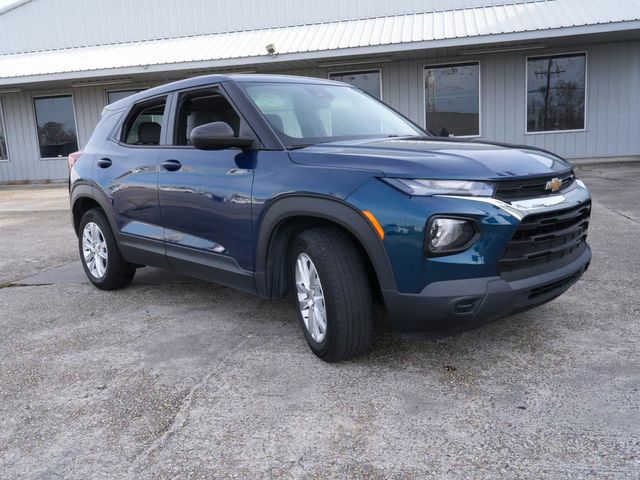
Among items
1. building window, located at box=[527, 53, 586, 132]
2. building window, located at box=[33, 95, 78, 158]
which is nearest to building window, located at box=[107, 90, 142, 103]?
building window, located at box=[33, 95, 78, 158]

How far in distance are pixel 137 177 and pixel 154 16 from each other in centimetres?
1417

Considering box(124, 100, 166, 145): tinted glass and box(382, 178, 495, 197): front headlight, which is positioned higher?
box(124, 100, 166, 145): tinted glass

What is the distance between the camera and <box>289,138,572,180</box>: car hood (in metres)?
2.71

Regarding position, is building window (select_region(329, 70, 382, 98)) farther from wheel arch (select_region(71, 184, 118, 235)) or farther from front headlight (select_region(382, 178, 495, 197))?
front headlight (select_region(382, 178, 495, 197))

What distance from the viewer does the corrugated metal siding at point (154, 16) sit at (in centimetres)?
1493

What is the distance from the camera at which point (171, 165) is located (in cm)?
400

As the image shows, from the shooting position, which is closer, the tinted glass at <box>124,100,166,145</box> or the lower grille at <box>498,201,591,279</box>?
the lower grille at <box>498,201,591,279</box>

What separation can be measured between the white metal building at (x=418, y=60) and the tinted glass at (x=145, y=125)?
8509 millimetres

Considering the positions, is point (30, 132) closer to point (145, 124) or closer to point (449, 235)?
point (145, 124)

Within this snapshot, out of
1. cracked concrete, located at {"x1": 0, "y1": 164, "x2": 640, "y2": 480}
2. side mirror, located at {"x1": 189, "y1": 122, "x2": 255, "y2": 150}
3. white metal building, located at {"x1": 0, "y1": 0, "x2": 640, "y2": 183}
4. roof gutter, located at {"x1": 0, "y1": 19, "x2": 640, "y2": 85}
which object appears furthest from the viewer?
white metal building, located at {"x1": 0, "y1": 0, "x2": 640, "y2": 183}

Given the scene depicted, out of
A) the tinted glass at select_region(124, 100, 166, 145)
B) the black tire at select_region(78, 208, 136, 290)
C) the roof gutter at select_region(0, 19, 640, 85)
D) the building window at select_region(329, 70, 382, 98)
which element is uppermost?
the roof gutter at select_region(0, 19, 640, 85)

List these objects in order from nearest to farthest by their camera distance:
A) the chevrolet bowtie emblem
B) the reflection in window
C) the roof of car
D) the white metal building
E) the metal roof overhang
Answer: the chevrolet bowtie emblem, the roof of car, the metal roof overhang, the white metal building, the reflection in window

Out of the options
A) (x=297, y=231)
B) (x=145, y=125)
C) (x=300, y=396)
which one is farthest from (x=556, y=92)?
(x=300, y=396)

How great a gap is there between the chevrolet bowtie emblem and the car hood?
44mm
